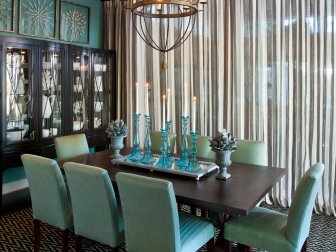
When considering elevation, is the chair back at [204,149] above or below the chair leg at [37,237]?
above

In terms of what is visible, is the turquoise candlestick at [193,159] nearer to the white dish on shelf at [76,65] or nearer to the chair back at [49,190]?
the chair back at [49,190]

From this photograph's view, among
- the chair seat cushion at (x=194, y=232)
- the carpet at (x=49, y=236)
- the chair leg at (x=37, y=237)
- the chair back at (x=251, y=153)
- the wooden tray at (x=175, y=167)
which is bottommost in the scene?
the carpet at (x=49, y=236)

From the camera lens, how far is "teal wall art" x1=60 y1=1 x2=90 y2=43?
441 centimetres

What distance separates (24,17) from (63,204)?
2.60m

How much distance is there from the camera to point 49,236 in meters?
3.04

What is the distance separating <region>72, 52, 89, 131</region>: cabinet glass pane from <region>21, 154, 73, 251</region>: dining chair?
6.16 ft

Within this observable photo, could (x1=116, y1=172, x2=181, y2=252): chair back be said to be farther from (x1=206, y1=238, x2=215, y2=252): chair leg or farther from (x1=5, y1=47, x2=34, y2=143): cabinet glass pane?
(x1=5, y1=47, x2=34, y2=143): cabinet glass pane

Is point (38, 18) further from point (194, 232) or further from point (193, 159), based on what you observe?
point (194, 232)

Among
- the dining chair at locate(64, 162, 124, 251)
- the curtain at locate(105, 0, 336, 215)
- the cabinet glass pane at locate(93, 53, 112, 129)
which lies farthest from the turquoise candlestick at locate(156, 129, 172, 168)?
the cabinet glass pane at locate(93, 53, 112, 129)

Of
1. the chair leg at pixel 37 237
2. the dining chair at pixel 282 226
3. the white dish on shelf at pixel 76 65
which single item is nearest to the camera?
the dining chair at pixel 282 226

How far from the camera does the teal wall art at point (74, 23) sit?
4.41 m

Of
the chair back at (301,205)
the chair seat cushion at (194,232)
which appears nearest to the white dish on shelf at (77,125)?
the chair seat cushion at (194,232)

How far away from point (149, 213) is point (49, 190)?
0.92 meters

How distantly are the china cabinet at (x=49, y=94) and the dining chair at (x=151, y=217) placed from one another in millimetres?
2061
